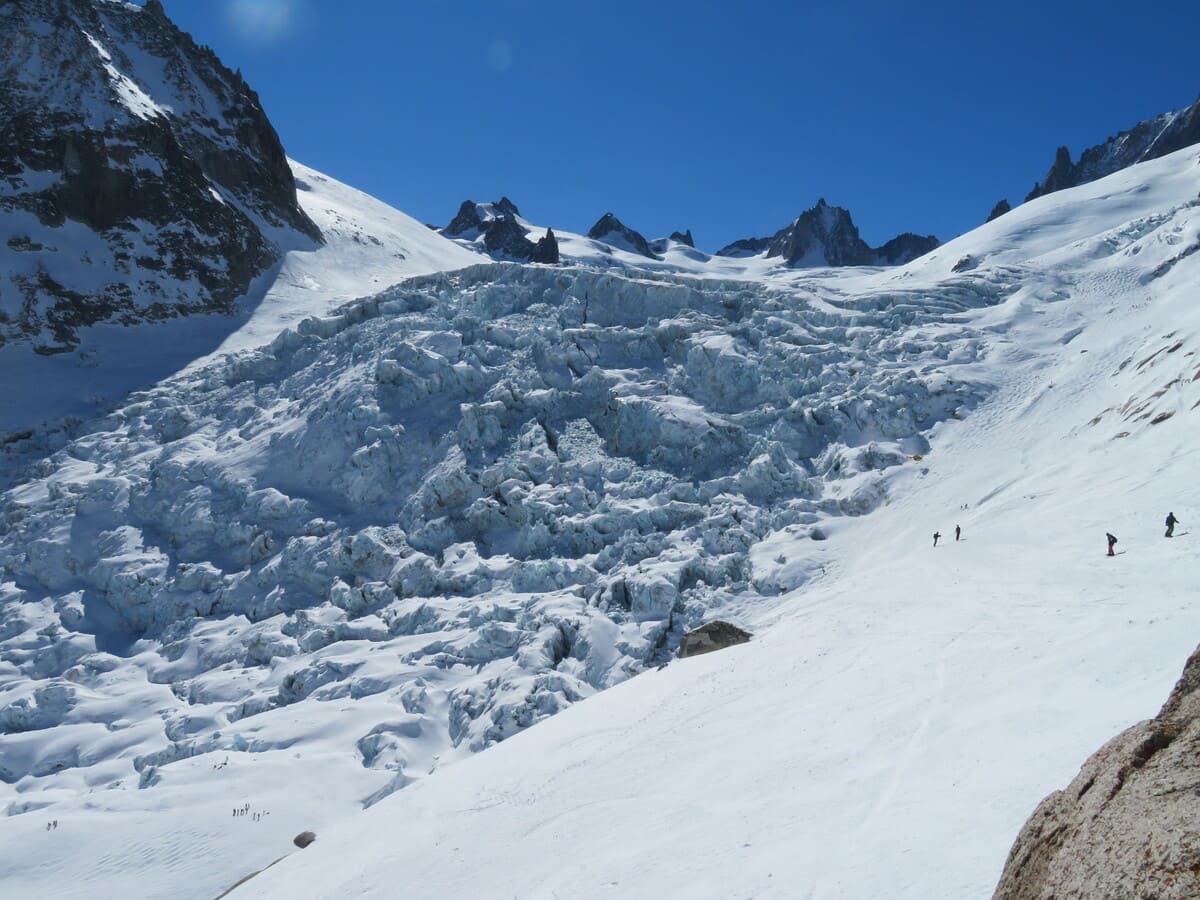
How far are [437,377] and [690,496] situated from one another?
1453 cm

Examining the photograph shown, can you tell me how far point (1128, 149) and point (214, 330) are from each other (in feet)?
409

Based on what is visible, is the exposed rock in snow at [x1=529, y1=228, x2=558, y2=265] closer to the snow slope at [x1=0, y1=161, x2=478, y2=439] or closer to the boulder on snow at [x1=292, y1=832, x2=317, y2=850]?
the snow slope at [x1=0, y1=161, x2=478, y2=439]

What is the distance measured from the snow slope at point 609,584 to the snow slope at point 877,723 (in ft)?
0.29

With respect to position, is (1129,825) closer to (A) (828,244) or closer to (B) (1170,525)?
(B) (1170,525)

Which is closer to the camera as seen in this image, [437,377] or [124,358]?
[437,377]

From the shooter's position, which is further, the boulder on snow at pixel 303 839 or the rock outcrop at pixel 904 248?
the rock outcrop at pixel 904 248

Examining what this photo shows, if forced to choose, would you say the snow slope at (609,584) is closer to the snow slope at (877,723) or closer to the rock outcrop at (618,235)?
the snow slope at (877,723)

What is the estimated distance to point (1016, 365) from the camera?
37594 mm

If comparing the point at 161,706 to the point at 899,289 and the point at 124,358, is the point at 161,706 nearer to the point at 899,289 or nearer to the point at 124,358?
the point at 124,358

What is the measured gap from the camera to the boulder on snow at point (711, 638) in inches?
900

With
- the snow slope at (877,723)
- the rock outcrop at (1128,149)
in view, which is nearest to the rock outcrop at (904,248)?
the rock outcrop at (1128,149)

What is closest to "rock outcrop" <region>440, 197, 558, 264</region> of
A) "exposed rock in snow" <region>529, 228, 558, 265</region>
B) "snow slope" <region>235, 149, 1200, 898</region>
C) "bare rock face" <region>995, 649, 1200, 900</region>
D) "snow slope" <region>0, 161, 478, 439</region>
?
"exposed rock in snow" <region>529, 228, 558, 265</region>

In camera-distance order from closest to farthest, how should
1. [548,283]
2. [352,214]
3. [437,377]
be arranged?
[437,377]
[548,283]
[352,214]

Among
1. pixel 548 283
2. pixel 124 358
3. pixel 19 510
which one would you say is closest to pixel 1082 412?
pixel 548 283
